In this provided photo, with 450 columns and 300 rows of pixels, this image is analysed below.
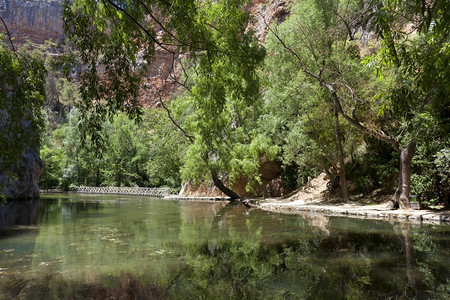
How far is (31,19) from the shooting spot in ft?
255

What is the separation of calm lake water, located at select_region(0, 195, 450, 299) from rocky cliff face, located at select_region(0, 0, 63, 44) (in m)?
84.8

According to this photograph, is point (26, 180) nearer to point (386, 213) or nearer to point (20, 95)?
point (20, 95)

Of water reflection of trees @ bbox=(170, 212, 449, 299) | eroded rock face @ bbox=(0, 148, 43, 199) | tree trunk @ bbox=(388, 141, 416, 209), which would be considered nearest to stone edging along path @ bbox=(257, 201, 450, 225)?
tree trunk @ bbox=(388, 141, 416, 209)

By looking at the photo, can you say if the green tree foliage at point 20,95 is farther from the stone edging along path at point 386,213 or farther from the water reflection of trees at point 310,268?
the stone edging along path at point 386,213

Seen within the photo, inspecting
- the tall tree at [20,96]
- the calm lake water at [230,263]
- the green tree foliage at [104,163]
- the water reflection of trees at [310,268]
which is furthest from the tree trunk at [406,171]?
the green tree foliage at [104,163]

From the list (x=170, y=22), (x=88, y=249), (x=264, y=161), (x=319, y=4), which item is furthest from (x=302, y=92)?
(x=88, y=249)

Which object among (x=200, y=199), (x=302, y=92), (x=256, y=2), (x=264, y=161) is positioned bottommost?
(x=200, y=199)

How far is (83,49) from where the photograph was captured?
496 cm

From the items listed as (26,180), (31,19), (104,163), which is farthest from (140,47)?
(31,19)

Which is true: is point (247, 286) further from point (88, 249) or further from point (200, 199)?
point (200, 199)

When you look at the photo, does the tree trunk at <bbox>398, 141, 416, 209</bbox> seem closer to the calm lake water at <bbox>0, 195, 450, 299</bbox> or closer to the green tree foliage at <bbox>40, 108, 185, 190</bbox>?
the calm lake water at <bbox>0, 195, 450, 299</bbox>

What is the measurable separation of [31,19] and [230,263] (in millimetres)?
92211

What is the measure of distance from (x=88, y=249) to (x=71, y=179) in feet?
137

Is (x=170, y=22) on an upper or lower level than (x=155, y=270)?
upper
